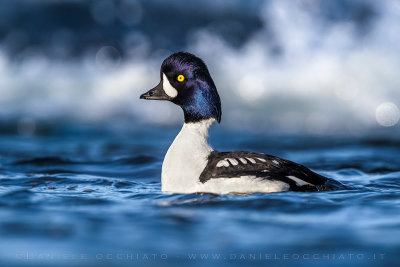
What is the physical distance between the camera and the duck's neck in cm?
660

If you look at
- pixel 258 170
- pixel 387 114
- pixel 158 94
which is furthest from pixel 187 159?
pixel 387 114

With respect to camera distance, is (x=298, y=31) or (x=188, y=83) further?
(x=298, y=31)

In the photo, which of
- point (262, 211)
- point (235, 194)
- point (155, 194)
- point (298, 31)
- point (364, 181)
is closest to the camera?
point (262, 211)

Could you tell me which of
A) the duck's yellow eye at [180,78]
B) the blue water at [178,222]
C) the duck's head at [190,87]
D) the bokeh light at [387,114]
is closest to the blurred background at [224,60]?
the bokeh light at [387,114]

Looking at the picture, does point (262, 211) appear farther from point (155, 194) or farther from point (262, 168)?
point (155, 194)

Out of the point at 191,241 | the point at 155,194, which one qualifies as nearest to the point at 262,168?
the point at 155,194

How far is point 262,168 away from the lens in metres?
6.52

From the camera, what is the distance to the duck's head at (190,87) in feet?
22.8

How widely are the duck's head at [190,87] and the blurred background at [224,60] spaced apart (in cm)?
723

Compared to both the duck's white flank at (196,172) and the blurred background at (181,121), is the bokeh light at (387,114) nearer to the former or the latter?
the blurred background at (181,121)

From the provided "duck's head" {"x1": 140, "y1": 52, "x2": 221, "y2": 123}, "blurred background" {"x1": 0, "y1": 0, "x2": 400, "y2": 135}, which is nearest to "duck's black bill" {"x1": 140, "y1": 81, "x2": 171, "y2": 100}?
"duck's head" {"x1": 140, "y1": 52, "x2": 221, "y2": 123}

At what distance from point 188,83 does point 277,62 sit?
9800mm

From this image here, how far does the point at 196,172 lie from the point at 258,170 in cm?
57

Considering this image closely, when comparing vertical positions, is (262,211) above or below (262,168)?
below
